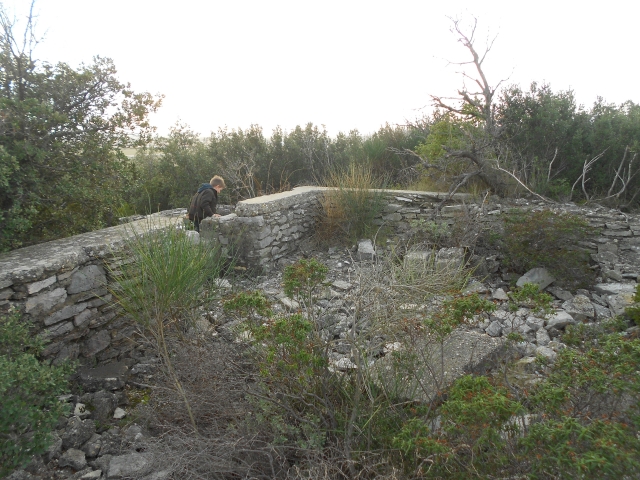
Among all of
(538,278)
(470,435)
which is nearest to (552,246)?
(538,278)

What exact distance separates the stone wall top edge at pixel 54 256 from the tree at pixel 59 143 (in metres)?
0.41

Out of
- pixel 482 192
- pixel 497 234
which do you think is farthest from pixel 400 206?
pixel 497 234

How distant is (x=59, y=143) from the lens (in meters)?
4.09

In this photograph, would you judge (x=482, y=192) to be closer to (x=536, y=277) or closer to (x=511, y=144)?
(x=511, y=144)

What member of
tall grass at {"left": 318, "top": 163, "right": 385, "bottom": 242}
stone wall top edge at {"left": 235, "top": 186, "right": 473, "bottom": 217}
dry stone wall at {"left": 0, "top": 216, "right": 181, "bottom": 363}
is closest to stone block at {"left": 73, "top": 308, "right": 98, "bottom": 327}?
dry stone wall at {"left": 0, "top": 216, "right": 181, "bottom": 363}

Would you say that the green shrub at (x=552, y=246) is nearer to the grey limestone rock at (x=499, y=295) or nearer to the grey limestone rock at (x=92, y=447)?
the grey limestone rock at (x=499, y=295)

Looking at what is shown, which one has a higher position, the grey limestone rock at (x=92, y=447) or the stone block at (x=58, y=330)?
the stone block at (x=58, y=330)

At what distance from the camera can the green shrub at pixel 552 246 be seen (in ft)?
15.8

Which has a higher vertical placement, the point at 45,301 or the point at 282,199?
the point at 282,199

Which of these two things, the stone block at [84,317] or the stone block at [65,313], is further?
the stone block at [84,317]

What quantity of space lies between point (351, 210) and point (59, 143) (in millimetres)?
3966

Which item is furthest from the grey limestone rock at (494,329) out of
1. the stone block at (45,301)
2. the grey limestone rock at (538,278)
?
the stone block at (45,301)

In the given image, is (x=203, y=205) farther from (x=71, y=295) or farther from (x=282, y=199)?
(x=71, y=295)

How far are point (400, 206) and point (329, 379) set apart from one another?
4.74 meters
